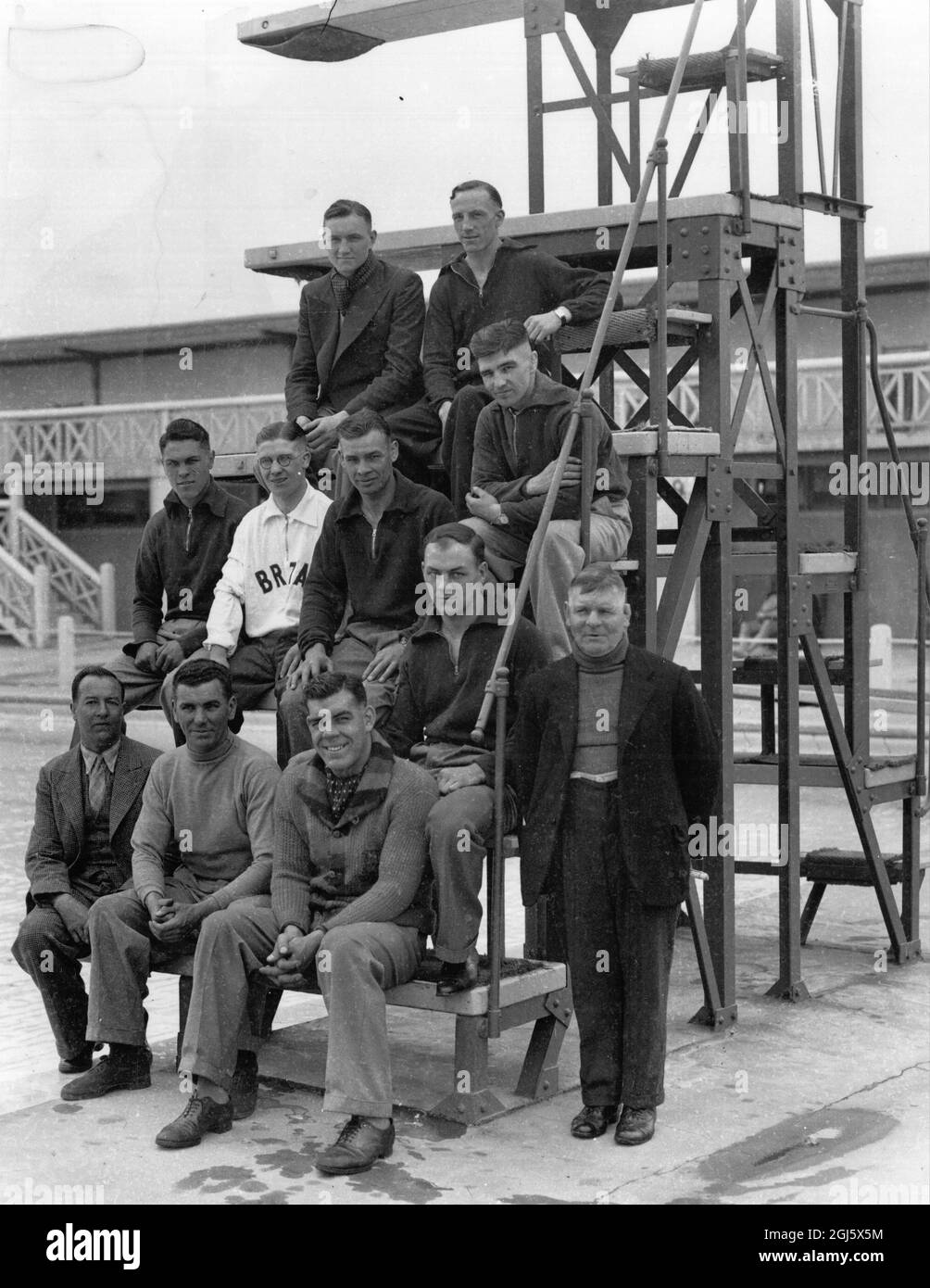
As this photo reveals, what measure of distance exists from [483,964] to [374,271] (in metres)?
3.90

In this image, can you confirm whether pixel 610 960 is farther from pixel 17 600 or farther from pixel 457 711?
pixel 17 600

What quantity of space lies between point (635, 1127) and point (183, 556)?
401 centimetres

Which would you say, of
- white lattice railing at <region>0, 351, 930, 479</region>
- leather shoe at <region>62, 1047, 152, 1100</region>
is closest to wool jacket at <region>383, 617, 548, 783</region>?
leather shoe at <region>62, 1047, 152, 1100</region>

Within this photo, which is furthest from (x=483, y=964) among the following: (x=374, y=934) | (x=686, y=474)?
(x=686, y=474)

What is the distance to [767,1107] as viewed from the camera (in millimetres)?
6719

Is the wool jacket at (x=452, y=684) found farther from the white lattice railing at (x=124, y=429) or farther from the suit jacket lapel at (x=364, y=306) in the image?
the white lattice railing at (x=124, y=429)

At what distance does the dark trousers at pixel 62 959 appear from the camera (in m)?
6.99

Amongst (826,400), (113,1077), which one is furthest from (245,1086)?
(826,400)

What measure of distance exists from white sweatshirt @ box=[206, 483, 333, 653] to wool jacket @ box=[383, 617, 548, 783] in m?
1.69

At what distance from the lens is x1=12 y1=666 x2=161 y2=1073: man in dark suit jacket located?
23.4 ft

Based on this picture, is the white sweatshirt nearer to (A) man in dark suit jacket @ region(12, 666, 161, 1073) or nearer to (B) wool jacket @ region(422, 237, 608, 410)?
(B) wool jacket @ region(422, 237, 608, 410)

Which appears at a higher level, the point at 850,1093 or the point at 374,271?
the point at 374,271
